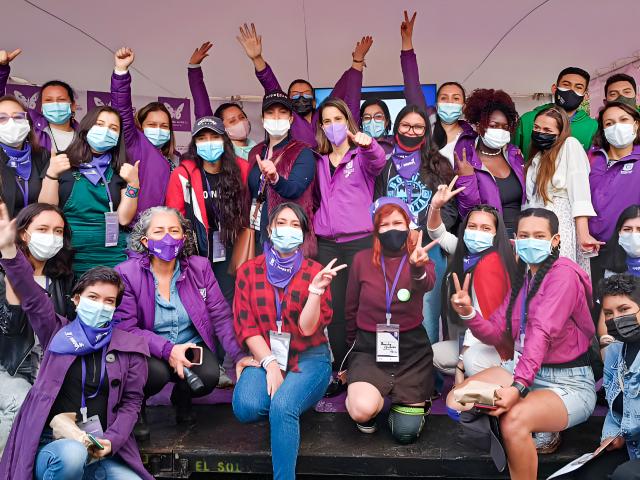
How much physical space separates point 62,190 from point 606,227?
3.14m

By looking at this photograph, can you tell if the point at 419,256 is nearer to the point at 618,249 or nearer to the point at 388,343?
the point at 388,343

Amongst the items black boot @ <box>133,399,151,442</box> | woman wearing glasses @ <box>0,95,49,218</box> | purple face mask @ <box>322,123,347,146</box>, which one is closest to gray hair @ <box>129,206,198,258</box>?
woman wearing glasses @ <box>0,95,49,218</box>

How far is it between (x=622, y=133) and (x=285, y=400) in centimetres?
244

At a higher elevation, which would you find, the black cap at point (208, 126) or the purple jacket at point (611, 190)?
the black cap at point (208, 126)

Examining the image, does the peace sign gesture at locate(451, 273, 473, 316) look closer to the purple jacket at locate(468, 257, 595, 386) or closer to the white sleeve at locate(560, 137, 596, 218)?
the purple jacket at locate(468, 257, 595, 386)

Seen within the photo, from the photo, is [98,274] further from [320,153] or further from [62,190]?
[320,153]

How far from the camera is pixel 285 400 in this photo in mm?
2965

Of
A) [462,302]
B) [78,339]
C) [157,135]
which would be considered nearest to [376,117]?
[157,135]

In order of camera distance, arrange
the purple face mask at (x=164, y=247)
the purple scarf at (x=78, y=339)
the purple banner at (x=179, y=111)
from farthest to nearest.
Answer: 1. the purple banner at (x=179, y=111)
2. the purple face mask at (x=164, y=247)
3. the purple scarf at (x=78, y=339)

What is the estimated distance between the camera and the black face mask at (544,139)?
12.1 ft

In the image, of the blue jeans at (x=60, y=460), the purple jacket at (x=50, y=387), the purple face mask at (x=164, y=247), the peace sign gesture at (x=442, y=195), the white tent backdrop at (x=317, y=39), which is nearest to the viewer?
the blue jeans at (x=60, y=460)

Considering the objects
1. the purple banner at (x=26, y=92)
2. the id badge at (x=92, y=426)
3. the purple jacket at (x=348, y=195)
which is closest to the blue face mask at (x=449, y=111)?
the purple jacket at (x=348, y=195)

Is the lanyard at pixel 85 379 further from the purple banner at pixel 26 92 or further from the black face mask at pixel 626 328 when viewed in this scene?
the purple banner at pixel 26 92

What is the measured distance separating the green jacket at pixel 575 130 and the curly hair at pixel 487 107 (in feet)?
0.26
